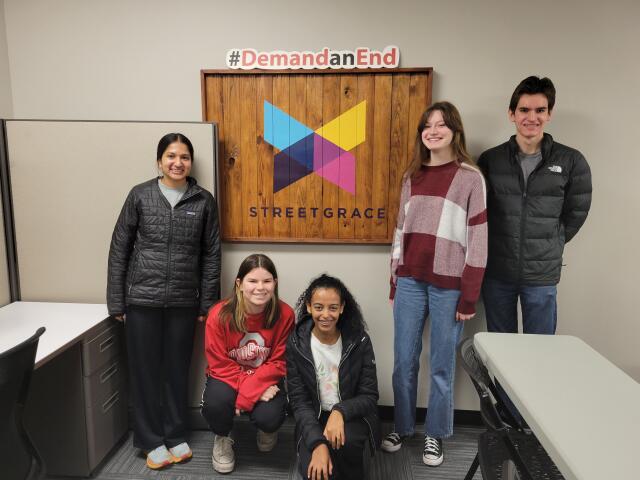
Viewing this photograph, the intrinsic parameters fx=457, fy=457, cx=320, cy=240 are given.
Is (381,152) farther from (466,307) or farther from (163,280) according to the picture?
(163,280)

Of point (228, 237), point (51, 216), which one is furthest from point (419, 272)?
point (51, 216)

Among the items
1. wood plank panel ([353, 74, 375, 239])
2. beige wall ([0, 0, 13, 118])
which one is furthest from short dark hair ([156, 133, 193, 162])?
beige wall ([0, 0, 13, 118])

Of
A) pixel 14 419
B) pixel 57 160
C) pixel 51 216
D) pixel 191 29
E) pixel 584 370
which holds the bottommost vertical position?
pixel 14 419

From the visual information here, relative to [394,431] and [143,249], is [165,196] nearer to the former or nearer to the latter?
[143,249]

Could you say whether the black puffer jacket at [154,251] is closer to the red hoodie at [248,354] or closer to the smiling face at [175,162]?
the smiling face at [175,162]

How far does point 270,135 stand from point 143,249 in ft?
2.70

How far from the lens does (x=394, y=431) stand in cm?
227

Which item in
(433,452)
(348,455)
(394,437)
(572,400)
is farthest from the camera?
(394,437)

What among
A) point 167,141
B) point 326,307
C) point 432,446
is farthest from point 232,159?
point 432,446

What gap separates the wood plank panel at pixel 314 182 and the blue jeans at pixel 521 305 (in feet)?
2.87

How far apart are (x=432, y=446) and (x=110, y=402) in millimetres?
1515

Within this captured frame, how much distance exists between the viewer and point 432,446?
214 cm

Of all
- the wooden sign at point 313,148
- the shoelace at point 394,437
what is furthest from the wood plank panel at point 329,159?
the shoelace at point 394,437

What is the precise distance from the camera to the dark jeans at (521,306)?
6.82 feet
